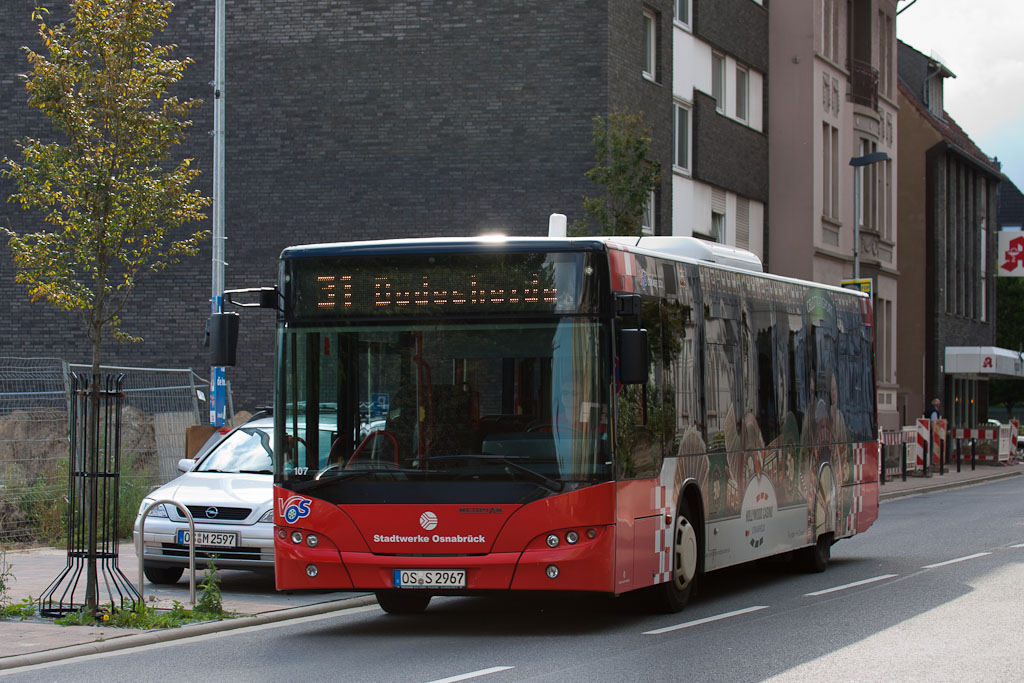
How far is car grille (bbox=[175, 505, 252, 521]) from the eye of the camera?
14.2m

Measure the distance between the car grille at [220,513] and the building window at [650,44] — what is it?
68.7 ft

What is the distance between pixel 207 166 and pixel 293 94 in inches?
89.9

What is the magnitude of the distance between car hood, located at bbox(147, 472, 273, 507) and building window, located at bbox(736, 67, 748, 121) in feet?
85.6

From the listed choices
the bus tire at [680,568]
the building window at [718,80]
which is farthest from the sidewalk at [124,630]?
the building window at [718,80]

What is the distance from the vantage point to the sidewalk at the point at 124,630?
34.3 ft

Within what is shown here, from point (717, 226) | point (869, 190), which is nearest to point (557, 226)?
point (717, 226)

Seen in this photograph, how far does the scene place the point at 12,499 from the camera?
1803 centimetres

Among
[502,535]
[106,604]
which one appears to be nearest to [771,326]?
[502,535]

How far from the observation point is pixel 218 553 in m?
14.1

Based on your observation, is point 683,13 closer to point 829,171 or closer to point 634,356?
point 829,171

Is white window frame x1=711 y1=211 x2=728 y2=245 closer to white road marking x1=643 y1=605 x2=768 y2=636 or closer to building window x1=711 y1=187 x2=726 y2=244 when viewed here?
building window x1=711 y1=187 x2=726 y2=244

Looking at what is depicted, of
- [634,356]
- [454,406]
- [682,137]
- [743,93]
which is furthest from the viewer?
[743,93]

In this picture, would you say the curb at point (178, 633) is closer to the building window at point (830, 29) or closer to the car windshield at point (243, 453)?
the car windshield at point (243, 453)

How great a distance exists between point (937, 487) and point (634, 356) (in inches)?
1012
